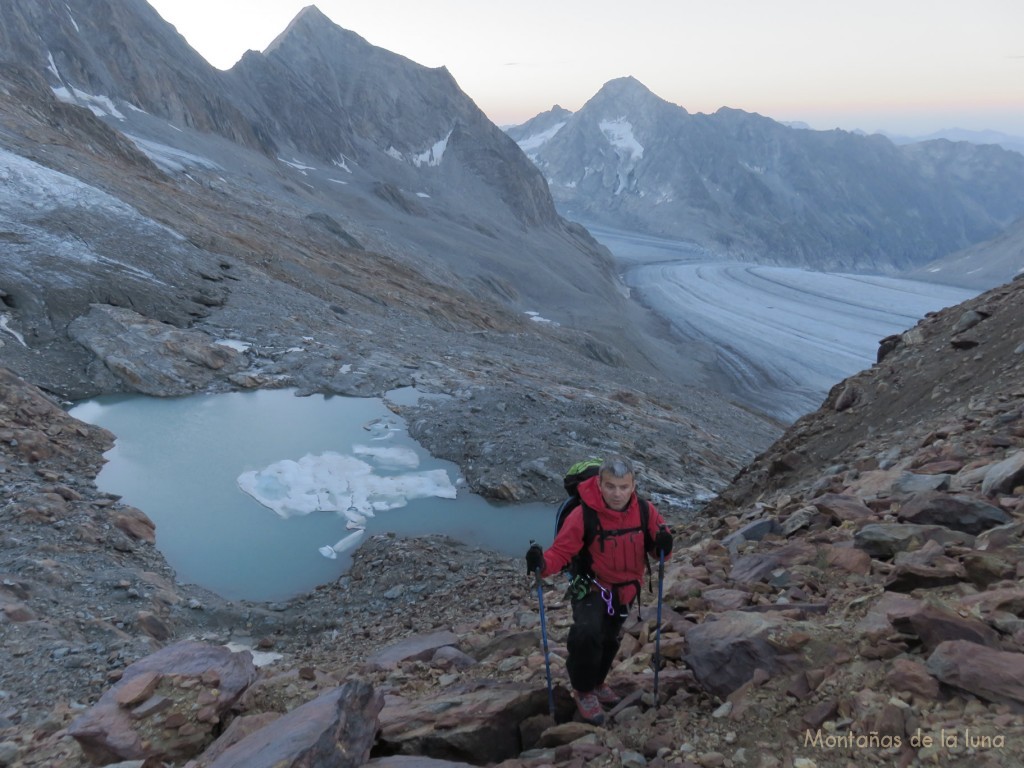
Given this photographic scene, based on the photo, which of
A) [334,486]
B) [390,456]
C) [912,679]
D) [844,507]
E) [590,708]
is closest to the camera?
[912,679]

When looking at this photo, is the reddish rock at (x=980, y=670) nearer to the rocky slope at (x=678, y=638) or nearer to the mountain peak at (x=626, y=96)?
Result: the rocky slope at (x=678, y=638)

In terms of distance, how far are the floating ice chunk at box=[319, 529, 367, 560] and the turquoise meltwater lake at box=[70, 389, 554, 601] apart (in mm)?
19

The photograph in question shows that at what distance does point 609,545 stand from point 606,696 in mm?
861

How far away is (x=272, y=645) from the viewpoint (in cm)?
740

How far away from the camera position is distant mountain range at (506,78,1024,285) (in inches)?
6166

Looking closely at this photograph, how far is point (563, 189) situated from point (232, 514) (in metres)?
171

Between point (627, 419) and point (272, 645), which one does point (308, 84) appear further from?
point (272, 645)

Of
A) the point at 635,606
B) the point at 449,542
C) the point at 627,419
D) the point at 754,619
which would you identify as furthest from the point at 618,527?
the point at 627,419

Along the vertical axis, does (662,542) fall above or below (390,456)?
above

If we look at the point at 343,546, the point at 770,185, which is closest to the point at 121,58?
the point at 343,546

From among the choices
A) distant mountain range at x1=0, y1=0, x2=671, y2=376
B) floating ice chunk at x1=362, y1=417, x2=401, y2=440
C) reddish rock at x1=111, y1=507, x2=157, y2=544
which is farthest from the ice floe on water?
distant mountain range at x1=0, y1=0, x2=671, y2=376

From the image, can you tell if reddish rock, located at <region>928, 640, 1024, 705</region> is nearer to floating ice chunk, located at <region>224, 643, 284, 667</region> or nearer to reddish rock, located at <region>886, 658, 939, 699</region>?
reddish rock, located at <region>886, 658, 939, 699</region>

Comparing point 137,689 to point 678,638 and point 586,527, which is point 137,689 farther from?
point 678,638

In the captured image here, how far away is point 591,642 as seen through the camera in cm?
403
